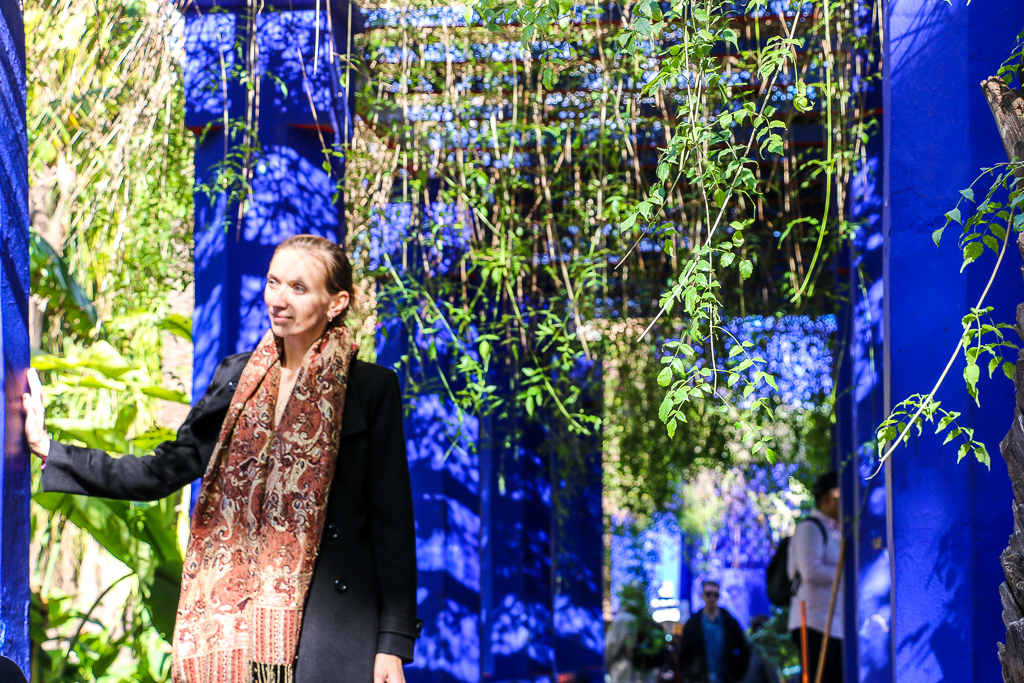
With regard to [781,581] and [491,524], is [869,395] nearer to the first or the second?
[781,581]

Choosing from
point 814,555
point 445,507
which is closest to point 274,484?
point 445,507

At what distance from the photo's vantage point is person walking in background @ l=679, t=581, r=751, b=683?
746 centimetres

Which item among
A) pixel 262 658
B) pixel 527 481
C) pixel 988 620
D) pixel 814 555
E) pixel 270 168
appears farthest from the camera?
pixel 527 481

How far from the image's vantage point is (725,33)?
2.10 m

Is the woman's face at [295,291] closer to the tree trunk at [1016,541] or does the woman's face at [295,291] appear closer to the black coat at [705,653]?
the tree trunk at [1016,541]

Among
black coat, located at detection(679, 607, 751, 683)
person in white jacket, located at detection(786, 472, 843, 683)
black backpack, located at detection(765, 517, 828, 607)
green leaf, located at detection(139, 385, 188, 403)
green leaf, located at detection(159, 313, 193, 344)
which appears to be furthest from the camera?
black coat, located at detection(679, 607, 751, 683)

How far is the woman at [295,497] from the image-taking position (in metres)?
2.03

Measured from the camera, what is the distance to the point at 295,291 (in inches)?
84.2

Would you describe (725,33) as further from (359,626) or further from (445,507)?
(445,507)

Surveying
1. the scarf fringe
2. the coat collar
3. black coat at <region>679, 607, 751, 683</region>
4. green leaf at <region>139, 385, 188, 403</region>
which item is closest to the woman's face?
the coat collar

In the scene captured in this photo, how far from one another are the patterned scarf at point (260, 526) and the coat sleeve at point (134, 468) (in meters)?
0.12

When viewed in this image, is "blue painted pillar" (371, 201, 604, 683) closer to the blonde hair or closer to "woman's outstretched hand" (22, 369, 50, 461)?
the blonde hair

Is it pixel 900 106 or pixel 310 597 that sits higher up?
pixel 900 106

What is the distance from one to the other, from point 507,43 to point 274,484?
2014 millimetres
